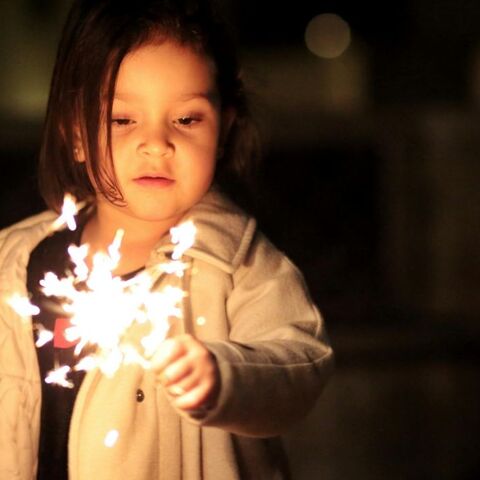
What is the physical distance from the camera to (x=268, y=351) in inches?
91.2

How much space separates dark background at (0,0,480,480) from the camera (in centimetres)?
462

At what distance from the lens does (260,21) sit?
7.44m

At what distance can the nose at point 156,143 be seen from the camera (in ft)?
8.09

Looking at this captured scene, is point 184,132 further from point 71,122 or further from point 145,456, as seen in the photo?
point 145,456

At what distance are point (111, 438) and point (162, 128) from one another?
0.65 meters

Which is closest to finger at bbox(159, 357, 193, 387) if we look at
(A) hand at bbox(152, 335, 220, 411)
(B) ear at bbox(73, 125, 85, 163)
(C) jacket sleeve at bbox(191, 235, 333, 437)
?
(A) hand at bbox(152, 335, 220, 411)

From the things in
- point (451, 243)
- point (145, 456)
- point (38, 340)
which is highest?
point (38, 340)

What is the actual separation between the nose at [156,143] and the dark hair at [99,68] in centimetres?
9

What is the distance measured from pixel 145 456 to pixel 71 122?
774 mm

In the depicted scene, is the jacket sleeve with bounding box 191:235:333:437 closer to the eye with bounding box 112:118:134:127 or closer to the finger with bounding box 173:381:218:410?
the finger with bounding box 173:381:218:410

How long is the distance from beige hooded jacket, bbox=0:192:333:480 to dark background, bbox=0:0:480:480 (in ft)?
5.10

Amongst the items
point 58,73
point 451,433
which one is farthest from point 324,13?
point 58,73

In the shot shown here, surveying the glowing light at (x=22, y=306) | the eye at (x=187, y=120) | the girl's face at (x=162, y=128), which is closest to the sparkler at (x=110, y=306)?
the glowing light at (x=22, y=306)

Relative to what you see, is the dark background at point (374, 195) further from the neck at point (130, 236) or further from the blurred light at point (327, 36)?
the neck at point (130, 236)
